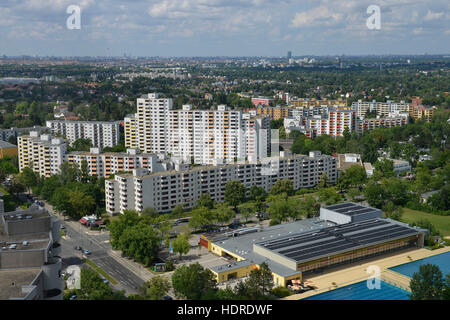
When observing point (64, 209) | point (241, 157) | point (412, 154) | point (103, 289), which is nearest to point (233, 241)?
point (103, 289)

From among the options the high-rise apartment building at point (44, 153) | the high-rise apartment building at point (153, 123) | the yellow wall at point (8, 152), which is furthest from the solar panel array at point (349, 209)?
the yellow wall at point (8, 152)

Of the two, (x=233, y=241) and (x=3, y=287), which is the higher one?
(x=3, y=287)

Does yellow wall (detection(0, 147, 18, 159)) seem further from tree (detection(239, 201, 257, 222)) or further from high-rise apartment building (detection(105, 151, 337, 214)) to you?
tree (detection(239, 201, 257, 222))

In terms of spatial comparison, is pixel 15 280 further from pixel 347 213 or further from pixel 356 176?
pixel 356 176

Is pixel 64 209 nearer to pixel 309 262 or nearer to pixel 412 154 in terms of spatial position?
pixel 309 262

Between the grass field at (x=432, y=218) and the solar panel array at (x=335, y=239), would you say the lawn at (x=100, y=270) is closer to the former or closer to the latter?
the solar panel array at (x=335, y=239)

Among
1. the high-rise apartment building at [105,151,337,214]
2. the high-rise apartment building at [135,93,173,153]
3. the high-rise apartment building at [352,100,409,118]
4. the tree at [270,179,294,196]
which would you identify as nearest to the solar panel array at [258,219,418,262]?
the tree at [270,179,294,196]
